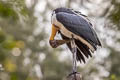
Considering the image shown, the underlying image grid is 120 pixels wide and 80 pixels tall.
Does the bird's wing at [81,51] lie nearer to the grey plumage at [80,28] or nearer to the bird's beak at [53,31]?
the grey plumage at [80,28]

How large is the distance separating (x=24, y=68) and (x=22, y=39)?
4.40 feet

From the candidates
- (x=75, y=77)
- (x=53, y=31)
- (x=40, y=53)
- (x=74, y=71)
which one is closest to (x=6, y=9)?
(x=53, y=31)

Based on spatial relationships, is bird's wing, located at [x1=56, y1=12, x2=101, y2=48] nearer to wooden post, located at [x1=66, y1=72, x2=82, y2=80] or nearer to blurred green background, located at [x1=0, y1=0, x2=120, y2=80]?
wooden post, located at [x1=66, y1=72, x2=82, y2=80]

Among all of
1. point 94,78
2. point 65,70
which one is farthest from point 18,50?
point 94,78

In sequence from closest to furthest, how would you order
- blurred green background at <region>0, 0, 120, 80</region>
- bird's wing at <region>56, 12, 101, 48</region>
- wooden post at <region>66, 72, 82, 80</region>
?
wooden post at <region>66, 72, 82, 80</region>
bird's wing at <region>56, 12, 101, 48</region>
blurred green background at <region>0, 0, 120, 80</region>

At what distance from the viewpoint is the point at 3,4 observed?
23.1ft

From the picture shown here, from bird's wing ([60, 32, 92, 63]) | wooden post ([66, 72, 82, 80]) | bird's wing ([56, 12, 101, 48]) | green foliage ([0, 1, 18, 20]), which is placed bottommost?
wooden post ([66, 72, 82, 80])

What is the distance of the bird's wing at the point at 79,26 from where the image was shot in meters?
6.34

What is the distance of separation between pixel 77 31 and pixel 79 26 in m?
0.08

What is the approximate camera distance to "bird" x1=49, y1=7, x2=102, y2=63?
635 cm

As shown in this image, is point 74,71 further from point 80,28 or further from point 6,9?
point 6,9

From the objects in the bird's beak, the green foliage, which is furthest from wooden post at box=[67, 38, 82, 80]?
the green foliage

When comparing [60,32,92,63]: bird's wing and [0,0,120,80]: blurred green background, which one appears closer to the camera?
[60,32,92,63]: bird's wing

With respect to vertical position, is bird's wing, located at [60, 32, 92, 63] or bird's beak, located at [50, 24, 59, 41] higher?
bird's beak, located at [50, 24, 59, 41]
